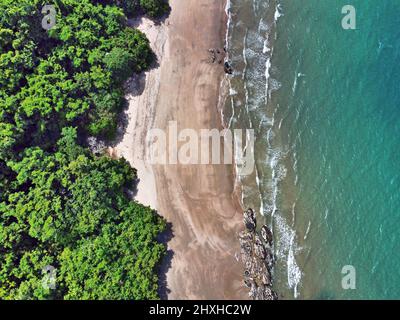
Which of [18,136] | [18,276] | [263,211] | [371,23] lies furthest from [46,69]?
[371,23]

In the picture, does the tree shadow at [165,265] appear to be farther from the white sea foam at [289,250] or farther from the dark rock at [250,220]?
the white sea foam at [289,250]

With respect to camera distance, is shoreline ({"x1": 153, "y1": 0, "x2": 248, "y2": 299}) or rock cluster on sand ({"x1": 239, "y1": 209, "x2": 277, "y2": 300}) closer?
shoreline ({"x1": 153, "y1": 0, "x2": 248, "y2": 299})

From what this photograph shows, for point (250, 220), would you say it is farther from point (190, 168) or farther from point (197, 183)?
point (190, 168)

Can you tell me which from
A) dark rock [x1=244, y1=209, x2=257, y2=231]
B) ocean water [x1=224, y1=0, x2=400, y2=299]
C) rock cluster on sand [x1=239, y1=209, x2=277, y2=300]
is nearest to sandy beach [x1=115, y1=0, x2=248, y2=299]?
dark rock [x1=244, y1=209, x2=257, y2=231]

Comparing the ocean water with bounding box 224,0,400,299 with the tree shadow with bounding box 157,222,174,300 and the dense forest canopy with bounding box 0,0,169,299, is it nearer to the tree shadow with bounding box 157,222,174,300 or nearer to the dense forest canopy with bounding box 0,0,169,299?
the tree shadow with bounding box 157,222,174,300
